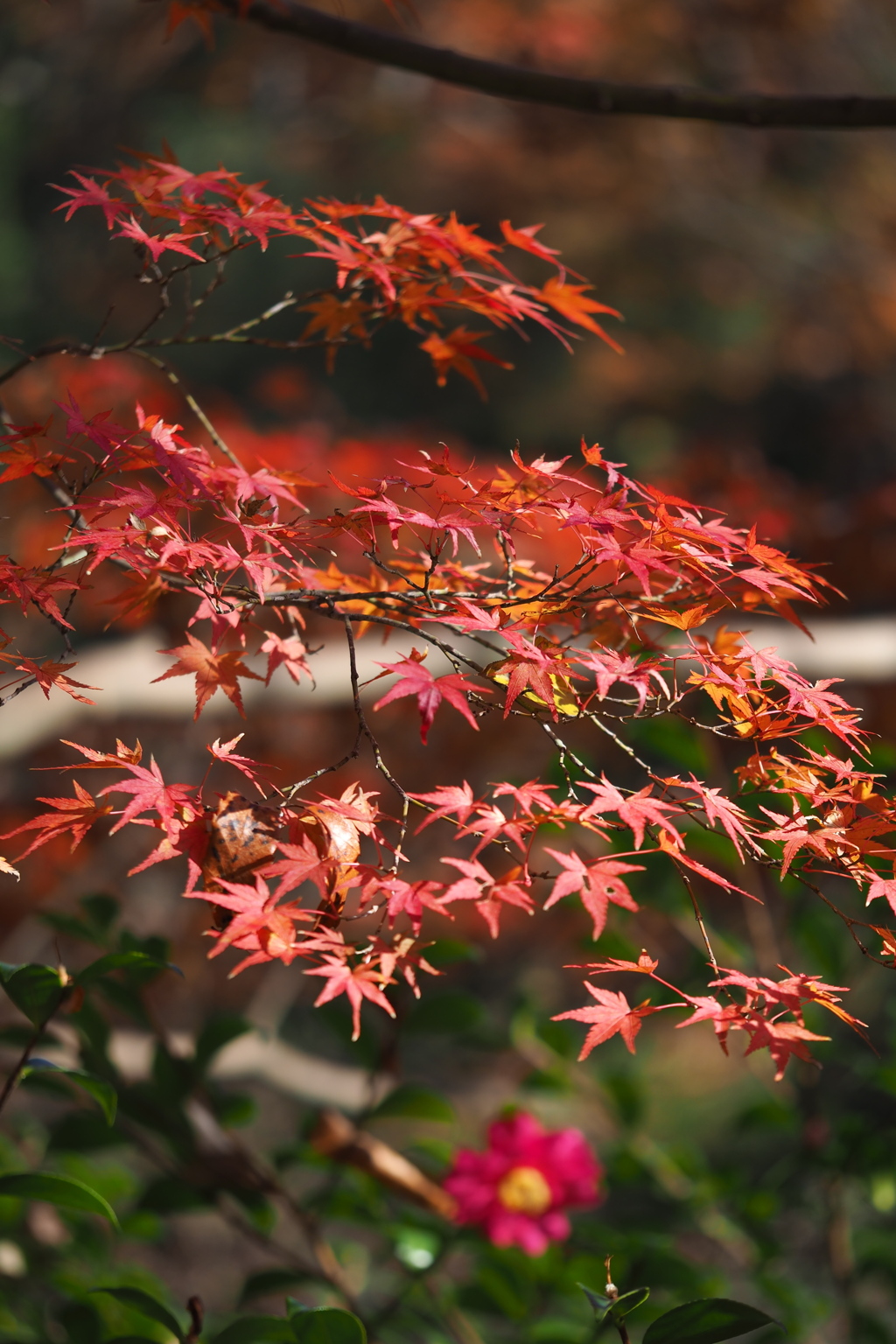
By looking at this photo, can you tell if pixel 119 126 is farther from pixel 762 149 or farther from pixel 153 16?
pixel 762 149

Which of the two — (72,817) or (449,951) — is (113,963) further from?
(449,951)

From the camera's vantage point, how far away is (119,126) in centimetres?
600

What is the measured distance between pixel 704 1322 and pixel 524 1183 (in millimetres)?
555

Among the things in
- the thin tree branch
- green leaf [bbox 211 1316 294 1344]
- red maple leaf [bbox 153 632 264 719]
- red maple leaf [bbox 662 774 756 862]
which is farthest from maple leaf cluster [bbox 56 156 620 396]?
green leaf [bbox 211 1316 294 1344]

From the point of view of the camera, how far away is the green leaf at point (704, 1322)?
0.63 meters

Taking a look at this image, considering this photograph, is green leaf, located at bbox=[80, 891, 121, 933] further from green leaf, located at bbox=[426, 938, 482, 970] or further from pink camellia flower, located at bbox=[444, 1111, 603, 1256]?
pink camellia flower, located at bbox=[444, 1111, 603, 1256]

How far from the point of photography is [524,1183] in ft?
3.76

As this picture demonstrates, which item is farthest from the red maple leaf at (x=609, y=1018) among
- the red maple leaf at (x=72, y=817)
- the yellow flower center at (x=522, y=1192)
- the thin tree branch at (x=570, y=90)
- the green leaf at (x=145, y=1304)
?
the thin tree branch at (x=570, y=90)

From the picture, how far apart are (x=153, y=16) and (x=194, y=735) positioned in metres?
5.14

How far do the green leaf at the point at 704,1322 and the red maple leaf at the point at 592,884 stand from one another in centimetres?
29

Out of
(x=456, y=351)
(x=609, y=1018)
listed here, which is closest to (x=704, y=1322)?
(x=609, y=1018)

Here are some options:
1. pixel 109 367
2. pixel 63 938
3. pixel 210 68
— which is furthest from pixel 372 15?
pixel 63 938

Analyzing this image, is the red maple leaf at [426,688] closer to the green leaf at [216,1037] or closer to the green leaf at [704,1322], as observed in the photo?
the green leaf at [704,1322]

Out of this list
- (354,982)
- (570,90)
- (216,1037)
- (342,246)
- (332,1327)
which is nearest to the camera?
(354,982)
